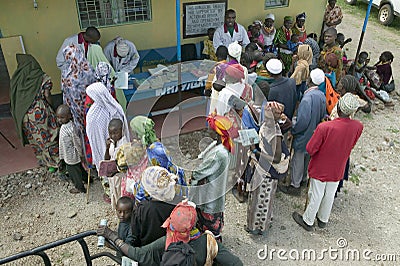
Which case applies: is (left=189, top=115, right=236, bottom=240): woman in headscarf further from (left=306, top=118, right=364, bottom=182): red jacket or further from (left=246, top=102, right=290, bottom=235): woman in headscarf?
(left=306, top=118, right=364, bottom=182): red jacket

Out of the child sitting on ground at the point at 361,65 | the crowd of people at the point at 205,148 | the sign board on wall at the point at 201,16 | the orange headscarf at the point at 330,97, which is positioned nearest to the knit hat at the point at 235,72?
the crowd of people at the point at 205,148

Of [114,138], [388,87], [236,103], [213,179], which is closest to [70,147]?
[114,138]

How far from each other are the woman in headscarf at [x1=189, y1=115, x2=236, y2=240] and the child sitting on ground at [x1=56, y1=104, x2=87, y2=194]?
173cm

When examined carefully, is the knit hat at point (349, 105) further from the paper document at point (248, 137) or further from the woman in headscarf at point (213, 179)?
the woman in headscarf at point (213, 179)

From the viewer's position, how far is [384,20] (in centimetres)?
1162

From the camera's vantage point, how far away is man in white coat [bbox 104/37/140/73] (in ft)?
19.2

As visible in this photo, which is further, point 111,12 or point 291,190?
point 111,12

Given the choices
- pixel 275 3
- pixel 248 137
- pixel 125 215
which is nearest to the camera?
pixel 125 215

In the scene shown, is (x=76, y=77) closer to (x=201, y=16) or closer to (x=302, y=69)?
(x=302, y=69)

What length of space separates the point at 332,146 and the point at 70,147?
308 cm

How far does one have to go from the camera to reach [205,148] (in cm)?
401

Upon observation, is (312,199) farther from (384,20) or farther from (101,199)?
(384,20)

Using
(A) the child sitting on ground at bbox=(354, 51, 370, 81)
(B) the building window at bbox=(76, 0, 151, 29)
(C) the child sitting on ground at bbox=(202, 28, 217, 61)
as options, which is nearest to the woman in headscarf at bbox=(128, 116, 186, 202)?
(B) the building window at bbox=(76, 0, 151, 29)

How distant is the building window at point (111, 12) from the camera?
233 inches
